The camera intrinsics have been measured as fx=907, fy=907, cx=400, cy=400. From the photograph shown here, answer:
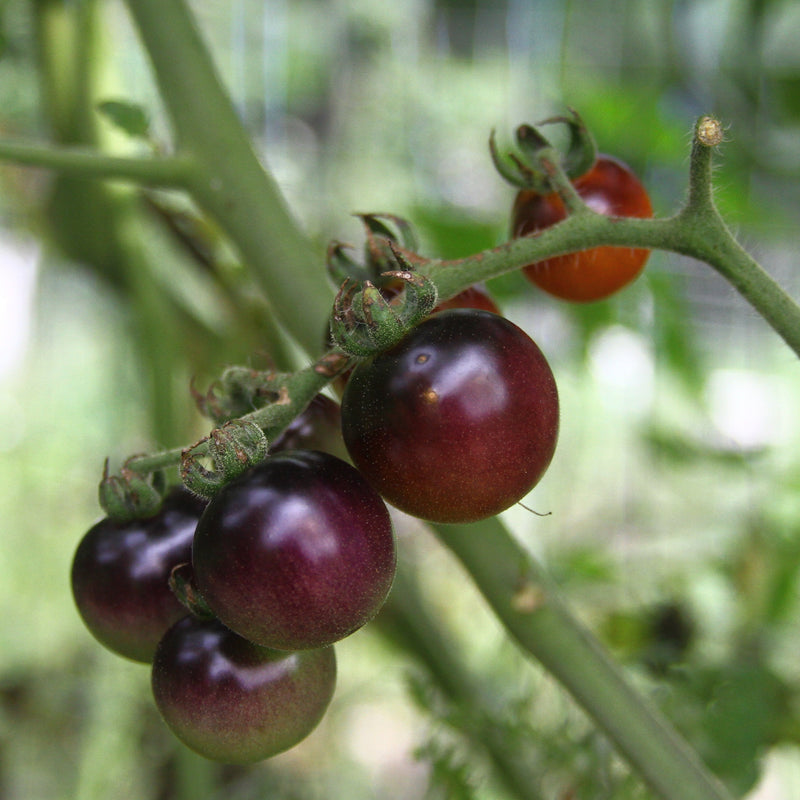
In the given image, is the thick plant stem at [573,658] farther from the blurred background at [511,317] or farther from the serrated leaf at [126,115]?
the serrated leaf at [126,115]

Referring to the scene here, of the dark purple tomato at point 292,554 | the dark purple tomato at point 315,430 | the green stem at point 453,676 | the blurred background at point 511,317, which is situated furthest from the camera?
the blurred background at point 511,317

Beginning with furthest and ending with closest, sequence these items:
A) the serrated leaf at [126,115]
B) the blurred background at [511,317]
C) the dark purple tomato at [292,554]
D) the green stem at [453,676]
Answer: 1. the blurred background at [511,317]
2. the green stem at [453,676]
3. the serrated leaf at [126,115]
4. the dark purple tomato at [292,554]

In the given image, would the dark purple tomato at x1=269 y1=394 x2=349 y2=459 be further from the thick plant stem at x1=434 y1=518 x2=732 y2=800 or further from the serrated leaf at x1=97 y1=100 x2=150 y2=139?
the serrated leaf at x1=97 y1=100 x2=150 y2=139

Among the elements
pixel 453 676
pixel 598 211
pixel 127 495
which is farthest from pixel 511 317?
pixel 127 495

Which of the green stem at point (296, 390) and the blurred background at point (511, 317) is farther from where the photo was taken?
the blurred background at point (511, 317)

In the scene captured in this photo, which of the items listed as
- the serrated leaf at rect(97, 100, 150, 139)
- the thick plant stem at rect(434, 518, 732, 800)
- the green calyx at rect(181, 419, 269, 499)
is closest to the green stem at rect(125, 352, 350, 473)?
the green calyx at rect(181, 419, 269, 499)

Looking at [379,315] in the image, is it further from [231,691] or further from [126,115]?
[126,115]

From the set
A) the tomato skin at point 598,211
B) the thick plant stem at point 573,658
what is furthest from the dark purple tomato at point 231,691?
the tomato skin at point 598,211

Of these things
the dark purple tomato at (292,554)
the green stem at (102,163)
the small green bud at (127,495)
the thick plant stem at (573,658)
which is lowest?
the thick plant stem at (573,658)

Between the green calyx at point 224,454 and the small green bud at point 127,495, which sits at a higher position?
the green calyx at point 224,454
